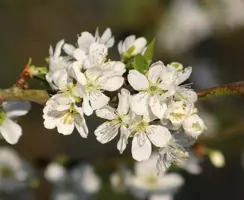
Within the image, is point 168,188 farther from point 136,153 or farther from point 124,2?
point 124,2

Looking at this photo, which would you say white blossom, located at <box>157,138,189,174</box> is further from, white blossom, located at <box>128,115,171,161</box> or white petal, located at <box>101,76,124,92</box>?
white petal, located at <box>101,76,124,92</box>

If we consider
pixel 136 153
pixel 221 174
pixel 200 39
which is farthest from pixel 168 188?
pixel 221 174

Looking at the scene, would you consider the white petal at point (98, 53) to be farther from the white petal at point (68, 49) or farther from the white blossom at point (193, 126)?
the white blossom at point (193, 126)

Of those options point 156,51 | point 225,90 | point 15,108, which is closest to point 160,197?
point 15,108

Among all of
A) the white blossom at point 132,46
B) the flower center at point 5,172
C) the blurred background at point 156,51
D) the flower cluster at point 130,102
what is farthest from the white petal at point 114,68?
the flower center at point 5,172

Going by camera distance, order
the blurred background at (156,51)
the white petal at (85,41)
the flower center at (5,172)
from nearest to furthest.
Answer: the white petal at (85,41) → the flower center at (5,172) → the blurred background at (156,51)

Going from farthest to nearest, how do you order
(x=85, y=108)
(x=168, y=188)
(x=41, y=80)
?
(x=168, y=188) < (x=41, y=80) < (x=85, y=108)

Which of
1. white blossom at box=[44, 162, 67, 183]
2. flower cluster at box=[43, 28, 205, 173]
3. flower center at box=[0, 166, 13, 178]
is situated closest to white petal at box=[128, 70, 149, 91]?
flower cluster at box=[43, 28, 205, 173]
